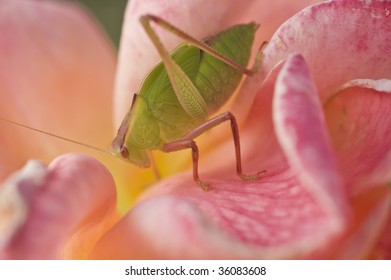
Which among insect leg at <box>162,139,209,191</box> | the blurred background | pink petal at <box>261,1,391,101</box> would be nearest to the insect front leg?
insect leg at <box>162,139,209,191</box>

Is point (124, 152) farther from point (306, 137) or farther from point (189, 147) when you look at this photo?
point (306, 137)

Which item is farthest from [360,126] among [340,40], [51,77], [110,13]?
[110,13]

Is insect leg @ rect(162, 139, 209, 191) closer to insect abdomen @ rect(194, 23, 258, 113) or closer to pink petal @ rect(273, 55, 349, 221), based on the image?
insect abdomen @ rect(194, 23, 258, 113)

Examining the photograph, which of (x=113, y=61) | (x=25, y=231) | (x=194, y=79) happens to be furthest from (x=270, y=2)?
(x=25, y=231)

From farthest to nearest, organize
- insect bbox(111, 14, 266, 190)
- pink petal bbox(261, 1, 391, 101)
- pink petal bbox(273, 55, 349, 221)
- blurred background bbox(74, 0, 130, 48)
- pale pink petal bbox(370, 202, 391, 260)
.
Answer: blurred background bbox(74, 0, 130, 48) → insect bbox(111, 14, 266, 190) → pink petal bbox(261, 1, 391, 101) → pale pink petal bbox(370, 202, 391, 260) → pink petal bbox(273, 55, 349, 221)

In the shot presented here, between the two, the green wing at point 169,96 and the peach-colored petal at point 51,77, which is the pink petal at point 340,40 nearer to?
the green wing at point 169,96

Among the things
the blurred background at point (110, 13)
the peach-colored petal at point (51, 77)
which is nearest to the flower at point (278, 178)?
the peach-colored petal at point (51, 77)
